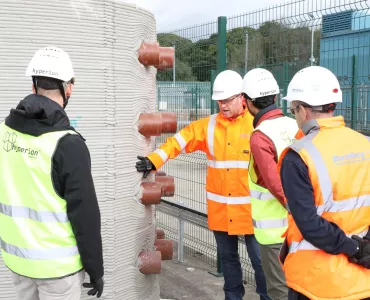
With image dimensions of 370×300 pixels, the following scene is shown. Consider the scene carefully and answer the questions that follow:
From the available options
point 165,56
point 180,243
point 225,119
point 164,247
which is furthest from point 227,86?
point 180,243

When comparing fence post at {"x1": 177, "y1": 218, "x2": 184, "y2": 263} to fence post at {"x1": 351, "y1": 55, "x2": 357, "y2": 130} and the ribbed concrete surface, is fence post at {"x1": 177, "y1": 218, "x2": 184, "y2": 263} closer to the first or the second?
the ribbed concrete surface

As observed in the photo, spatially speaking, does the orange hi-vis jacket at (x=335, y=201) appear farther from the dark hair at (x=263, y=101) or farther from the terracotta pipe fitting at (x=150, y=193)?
the terracotta pipe fitting at (x=150, y=193)

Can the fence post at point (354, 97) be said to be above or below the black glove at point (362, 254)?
above

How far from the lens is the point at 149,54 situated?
4.18 meters

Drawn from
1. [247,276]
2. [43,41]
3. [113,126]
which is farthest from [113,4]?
[247,276]

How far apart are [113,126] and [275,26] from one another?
213 cm

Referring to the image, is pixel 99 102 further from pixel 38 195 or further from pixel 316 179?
pixel 316 179

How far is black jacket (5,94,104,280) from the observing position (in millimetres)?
2572

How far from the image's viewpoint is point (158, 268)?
4.39 meters

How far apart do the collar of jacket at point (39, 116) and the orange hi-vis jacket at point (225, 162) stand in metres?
1.81

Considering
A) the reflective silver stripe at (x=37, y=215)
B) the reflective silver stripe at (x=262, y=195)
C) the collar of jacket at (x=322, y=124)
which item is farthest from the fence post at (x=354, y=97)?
the reflective silver stripe at (x=37, y=215)

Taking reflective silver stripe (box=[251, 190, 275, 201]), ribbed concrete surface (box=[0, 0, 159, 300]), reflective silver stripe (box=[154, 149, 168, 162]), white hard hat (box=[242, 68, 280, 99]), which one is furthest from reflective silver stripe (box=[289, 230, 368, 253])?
reflective silver stripe (box=[154, 149, 168, 162])

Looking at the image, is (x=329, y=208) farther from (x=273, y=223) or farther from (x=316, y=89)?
(x=273, y=223)

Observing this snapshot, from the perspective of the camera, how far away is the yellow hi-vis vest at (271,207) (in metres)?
3.74
